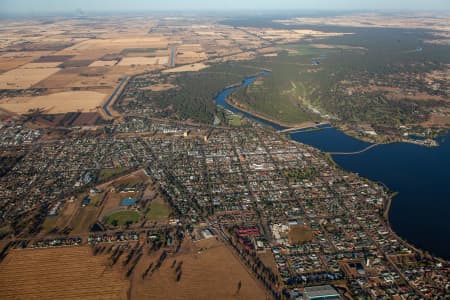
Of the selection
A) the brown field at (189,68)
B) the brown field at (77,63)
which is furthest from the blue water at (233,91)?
the brown field at (77,63)

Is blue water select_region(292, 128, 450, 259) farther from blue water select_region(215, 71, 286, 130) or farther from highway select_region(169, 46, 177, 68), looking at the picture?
highway select_region(169, 46, 177, 68)

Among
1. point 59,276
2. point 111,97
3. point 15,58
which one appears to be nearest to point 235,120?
point 111,97

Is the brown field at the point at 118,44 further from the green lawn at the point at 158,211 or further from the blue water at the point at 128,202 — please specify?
the green lawn at the point at 158,211

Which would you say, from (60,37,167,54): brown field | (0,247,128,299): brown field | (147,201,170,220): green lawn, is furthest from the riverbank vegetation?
(60,37,167,54): brown field

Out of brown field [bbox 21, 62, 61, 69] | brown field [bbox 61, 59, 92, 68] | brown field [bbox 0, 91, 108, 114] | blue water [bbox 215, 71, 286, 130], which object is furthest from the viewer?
brown field [bbox 61, 59, 92, 68]

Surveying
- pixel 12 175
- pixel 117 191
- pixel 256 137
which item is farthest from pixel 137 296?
pixel 256 137
